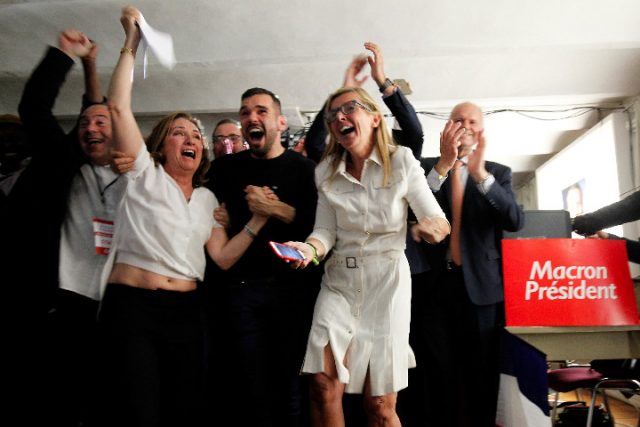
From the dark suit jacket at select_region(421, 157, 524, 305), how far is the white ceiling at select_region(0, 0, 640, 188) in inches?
121

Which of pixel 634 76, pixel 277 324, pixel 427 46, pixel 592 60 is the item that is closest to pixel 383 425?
pixel 277 324

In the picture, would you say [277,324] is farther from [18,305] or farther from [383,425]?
[18,305]

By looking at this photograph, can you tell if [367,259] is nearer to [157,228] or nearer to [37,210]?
[157,228]

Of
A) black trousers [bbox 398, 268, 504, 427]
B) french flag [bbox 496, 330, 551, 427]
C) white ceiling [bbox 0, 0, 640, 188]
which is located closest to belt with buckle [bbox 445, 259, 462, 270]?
black trousers [bbox 398, 268, 504, 427]

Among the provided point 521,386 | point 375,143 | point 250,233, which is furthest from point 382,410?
point 375,143

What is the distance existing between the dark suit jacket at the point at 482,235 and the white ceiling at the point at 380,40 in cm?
307

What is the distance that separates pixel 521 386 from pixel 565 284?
24.3 inches

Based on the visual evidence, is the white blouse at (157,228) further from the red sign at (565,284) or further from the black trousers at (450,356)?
the red sign at (565,284)

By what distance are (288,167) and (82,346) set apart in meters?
1.18

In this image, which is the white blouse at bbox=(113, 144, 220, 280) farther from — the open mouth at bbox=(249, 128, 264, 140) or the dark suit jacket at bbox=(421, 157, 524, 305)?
the dark suit jacket at bbox=(421, 157, 524, 305)

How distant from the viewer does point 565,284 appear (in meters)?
2.67

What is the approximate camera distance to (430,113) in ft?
26.8

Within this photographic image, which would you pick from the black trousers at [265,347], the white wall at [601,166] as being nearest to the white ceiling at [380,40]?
the white wall at [601,166]

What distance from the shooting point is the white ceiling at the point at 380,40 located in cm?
525
